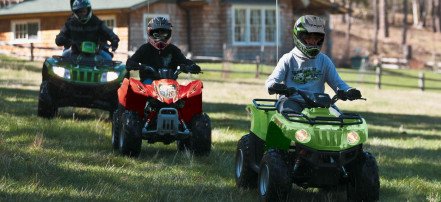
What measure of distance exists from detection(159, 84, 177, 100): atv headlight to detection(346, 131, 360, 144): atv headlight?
9.98 ft

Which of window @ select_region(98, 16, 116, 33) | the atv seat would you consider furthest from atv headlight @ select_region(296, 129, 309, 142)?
window @ select_region(98, 16, 116, 33)

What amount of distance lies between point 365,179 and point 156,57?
3.99 m

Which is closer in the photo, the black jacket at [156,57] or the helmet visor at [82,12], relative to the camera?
the black jacket at [156,57]

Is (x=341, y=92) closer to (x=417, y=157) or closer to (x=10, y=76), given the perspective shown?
(x=417, y=157)

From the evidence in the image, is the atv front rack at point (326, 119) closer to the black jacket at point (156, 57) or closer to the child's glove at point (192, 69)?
the child's glove at point (192, 69)

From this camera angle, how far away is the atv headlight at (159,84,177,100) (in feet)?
26.9

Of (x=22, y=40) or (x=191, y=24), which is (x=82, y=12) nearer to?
(x=191, y=24)

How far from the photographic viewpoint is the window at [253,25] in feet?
125

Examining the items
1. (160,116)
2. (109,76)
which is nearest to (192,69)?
(160,116)

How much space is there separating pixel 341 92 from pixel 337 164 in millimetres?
839

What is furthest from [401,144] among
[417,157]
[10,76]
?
[10,76]

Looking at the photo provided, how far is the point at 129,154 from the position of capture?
8.19m

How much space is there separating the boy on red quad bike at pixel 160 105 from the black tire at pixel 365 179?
2921 mm

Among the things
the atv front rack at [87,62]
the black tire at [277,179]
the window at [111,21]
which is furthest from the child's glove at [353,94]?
the window at [111,21]
